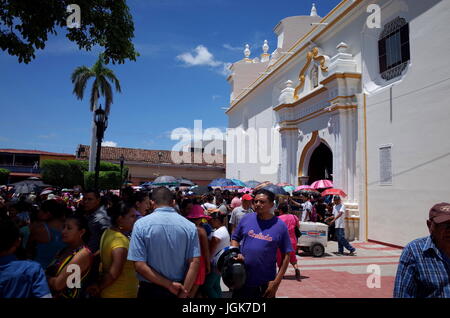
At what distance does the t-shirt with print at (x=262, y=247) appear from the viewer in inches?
143

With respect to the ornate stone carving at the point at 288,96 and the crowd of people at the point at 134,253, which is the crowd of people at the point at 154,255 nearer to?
the crowd of people at the point at 134,253

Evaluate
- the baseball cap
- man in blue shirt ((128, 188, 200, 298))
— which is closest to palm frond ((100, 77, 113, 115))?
man in blue shirt ((128, 188, 200, 298))

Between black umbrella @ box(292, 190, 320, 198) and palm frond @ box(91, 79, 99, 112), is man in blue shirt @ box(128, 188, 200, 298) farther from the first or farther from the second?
palm frond @ box(91, 79, 99, 112)

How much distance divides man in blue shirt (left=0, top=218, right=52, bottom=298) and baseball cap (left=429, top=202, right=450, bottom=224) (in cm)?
279

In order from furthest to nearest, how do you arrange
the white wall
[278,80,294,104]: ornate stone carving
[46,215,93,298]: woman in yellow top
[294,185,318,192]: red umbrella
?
[278,80,294,104]: ornate stone carving, [294,185,318,192]: red umbrella, the white wall, [46,215,93,298]: woman in yellow top

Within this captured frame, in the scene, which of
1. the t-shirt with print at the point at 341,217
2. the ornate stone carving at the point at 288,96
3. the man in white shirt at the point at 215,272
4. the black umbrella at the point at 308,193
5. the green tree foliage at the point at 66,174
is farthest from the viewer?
the green tree foliage at the point at 66,174

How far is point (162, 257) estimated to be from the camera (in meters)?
2.91

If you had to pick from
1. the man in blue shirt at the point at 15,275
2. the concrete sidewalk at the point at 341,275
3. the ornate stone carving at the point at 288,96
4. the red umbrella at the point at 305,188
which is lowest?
the concrete sidewalk at the point at 341,275

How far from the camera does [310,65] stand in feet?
56.4

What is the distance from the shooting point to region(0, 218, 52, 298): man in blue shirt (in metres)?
2.16

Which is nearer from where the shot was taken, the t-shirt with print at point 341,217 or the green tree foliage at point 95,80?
the t-shirt with print at point 341,217

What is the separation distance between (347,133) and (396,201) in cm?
356

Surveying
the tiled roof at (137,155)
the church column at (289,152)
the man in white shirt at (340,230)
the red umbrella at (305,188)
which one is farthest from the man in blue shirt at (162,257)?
the tiled roof at (137,155)
